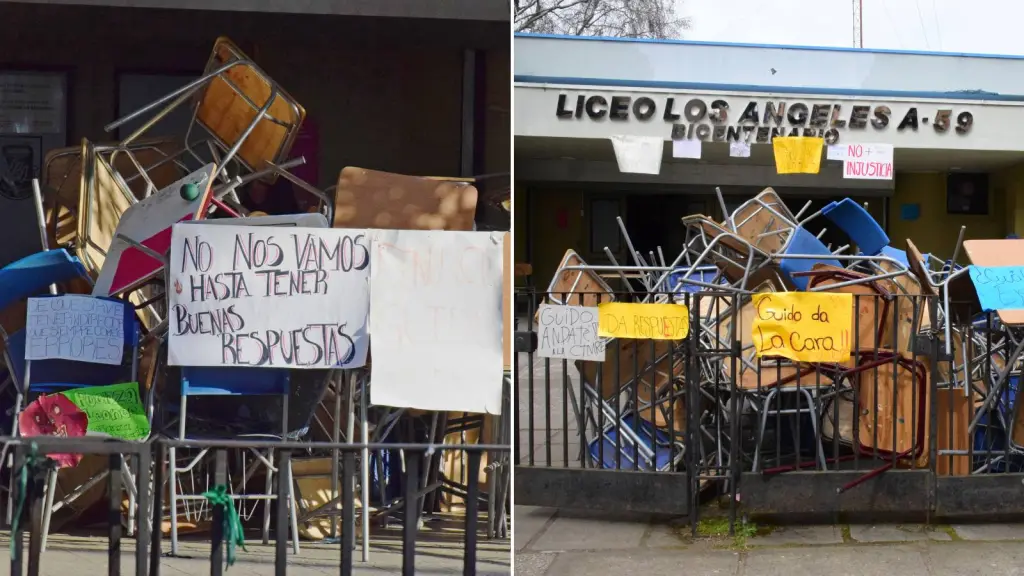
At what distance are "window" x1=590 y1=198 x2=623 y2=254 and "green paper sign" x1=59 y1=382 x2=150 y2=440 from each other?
14.4 meters

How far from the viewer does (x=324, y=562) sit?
550 cm

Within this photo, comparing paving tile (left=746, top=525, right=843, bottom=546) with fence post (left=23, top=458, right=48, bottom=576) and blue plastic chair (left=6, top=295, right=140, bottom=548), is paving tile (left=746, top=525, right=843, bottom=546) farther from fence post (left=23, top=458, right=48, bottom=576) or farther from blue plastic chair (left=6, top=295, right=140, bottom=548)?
fence post (left=23, top=458, right=48, bottom=576)

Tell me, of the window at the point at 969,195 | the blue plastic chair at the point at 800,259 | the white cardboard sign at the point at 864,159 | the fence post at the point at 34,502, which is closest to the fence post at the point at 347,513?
the fence post at the point at 34,502

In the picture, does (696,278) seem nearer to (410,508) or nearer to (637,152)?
(410,508)

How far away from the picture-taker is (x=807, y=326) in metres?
5.74

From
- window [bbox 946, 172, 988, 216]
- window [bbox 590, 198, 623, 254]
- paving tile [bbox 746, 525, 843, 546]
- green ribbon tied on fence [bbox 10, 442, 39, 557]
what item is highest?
window [bbox 946, 172, 988, 216]

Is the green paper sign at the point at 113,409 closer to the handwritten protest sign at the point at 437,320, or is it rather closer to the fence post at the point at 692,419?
the handwritten protest sign at the point at 437,320

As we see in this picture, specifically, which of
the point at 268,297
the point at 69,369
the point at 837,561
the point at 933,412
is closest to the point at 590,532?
the point at 837,561

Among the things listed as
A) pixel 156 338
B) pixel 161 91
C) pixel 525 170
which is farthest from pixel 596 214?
pixel 156 338

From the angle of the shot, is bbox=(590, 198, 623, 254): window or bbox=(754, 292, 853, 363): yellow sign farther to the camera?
bbox=(590, 198, 623, 254): window

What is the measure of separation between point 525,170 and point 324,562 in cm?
1325

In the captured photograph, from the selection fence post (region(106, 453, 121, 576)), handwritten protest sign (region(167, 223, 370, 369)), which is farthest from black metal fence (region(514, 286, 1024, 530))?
fence post (region(106, 453, 121, 576))

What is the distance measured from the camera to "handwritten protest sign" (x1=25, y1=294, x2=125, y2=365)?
551 cm

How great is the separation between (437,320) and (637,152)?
8658 mm
